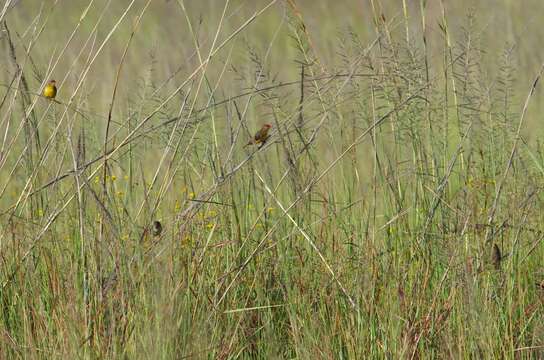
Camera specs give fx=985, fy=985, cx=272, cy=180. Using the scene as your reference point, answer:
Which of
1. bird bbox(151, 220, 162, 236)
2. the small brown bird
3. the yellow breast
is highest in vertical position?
the yellow breast

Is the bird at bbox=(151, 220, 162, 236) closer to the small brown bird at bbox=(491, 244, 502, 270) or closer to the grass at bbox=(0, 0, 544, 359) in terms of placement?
the grass at bbox=(0, 0, 544, 359)

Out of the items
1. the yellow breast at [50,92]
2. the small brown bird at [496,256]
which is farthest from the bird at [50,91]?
the small brown bird at [496,256]

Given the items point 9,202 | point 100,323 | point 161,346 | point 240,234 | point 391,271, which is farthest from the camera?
point 9,202

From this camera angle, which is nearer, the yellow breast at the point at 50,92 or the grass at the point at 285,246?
the grass at the point at 285,246

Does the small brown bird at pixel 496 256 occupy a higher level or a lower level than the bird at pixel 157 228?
lower

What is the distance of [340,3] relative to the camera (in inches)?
477

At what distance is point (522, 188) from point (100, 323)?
3.57 feet

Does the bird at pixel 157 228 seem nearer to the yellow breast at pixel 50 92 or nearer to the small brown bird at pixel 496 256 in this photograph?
the yellow breast at pixel 50 92

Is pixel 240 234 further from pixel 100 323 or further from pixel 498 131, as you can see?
pixel 498 131

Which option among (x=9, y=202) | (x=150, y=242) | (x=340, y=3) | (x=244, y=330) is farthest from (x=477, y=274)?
(x=340, y=3)

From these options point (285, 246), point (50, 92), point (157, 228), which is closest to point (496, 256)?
point (285, 246)

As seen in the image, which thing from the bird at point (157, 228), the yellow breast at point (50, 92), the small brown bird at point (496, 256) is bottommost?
the small brown bird at point (496, 256)

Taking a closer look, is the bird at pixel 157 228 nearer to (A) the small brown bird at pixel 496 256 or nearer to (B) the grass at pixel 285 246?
(B) the grass at pixel 285 246

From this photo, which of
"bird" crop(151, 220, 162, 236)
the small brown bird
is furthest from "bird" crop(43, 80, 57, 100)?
the small brown bird
